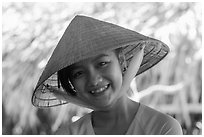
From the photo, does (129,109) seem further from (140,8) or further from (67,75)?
(140,8)

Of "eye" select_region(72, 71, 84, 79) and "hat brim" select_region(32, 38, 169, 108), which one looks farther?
"hat brim" select_region(32, 38, 169, 108)

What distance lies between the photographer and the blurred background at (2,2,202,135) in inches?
98.0

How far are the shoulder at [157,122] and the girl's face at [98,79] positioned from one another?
0.28 feet

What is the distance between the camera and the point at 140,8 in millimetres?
2541

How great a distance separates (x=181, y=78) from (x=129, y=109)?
5.63 ft

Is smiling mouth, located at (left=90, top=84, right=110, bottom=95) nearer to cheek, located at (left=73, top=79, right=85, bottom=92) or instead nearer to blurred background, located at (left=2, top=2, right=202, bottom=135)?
cheek, located at (left=73, top=79, right=85, bottom=92)

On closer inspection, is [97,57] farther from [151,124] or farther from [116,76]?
[151,124]

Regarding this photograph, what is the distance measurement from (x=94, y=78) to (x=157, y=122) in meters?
0.18

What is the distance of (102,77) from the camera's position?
2.57ft

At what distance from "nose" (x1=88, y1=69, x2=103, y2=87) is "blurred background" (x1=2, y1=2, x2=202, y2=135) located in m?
1.69

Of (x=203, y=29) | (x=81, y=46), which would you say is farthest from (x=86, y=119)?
(x=203, y=29)

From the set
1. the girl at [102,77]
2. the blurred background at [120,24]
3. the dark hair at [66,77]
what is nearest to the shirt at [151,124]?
the girl at [102,77]

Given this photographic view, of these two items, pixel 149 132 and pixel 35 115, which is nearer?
pixel 149 132

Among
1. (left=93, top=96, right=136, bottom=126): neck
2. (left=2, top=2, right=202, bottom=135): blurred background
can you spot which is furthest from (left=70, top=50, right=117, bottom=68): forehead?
(left=2, top=2, right=202, bottom=135): blurred background
